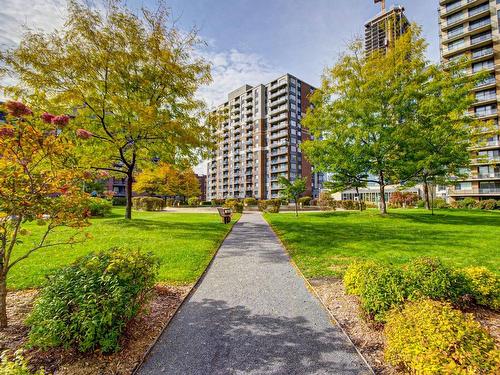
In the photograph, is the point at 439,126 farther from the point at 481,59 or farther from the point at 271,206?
the point at 481,59

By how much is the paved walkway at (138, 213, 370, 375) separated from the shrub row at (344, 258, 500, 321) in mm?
817

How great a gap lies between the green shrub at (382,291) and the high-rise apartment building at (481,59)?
49735mm

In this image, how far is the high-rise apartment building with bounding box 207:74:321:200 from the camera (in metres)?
70.3

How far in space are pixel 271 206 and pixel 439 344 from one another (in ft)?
90.1

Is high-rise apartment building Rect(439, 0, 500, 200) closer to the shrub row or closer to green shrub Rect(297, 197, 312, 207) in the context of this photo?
green shrub Rect(297, 197, 312, 207)

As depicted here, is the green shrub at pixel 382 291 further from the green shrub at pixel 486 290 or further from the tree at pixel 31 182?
the tree at pixel 31 182

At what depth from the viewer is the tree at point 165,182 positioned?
129 ft

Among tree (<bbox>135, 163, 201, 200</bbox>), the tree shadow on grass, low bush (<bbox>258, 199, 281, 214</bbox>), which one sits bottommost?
the tree shadow on grass

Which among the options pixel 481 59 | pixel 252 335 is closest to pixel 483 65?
pixel 481 59

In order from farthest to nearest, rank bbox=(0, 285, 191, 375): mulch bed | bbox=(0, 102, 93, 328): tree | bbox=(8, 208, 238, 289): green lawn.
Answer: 1. bbox=(8, 208, 238, 289): green lawn
2. bbox=(0, 102, 93, 328): tree
3. bbox=(0, 285, 191, 375): mulch bed

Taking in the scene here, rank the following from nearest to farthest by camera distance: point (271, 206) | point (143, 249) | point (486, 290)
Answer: point (486, 290), point (143, 249), point (271, 206)

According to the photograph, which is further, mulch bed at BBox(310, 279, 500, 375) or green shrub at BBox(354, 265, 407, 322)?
green shrub at BBox(354, 265, 407, 322)

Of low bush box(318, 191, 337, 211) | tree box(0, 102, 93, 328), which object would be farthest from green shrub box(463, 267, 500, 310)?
low bush box(318, 191, 337, 211)

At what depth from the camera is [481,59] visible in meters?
43.2
